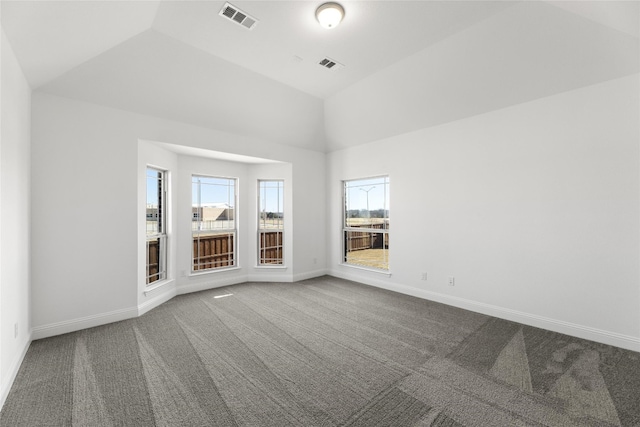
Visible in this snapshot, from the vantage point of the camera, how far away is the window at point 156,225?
4086 mm

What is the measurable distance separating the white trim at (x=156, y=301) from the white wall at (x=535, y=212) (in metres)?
3.68

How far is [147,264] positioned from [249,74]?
3.11 metres

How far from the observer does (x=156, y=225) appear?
13.9 ft

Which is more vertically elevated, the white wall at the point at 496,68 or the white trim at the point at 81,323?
the white wall at the point at 496,68

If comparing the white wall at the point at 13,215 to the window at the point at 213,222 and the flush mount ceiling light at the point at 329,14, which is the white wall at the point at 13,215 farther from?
the flush mount ceiling light at the point at 329,14

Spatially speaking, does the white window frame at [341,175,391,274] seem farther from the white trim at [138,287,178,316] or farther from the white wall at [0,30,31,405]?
the white wall at [0,30,31,405]

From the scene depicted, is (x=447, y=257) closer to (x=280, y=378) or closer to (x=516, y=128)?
(x=516, y=128)

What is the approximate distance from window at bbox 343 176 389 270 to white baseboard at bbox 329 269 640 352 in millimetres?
579

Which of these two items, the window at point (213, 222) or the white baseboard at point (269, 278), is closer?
the window at point (213, 222)

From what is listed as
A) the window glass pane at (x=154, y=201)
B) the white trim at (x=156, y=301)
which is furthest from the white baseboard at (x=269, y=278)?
the window glass pane at (x=154, y=201)

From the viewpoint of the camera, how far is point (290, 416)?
1.84 meters

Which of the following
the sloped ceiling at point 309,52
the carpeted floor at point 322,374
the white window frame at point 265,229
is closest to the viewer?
the carpeted floor at point 322,374

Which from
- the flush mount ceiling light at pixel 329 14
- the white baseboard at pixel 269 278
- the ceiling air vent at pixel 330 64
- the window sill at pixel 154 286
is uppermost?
the ceiling air vent at pixel 330 64

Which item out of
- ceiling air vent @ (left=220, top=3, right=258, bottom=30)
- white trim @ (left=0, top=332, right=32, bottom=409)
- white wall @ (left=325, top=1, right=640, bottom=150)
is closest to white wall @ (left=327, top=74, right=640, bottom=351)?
white wall @ (left=325, top=1, right=640, bottom=150)
